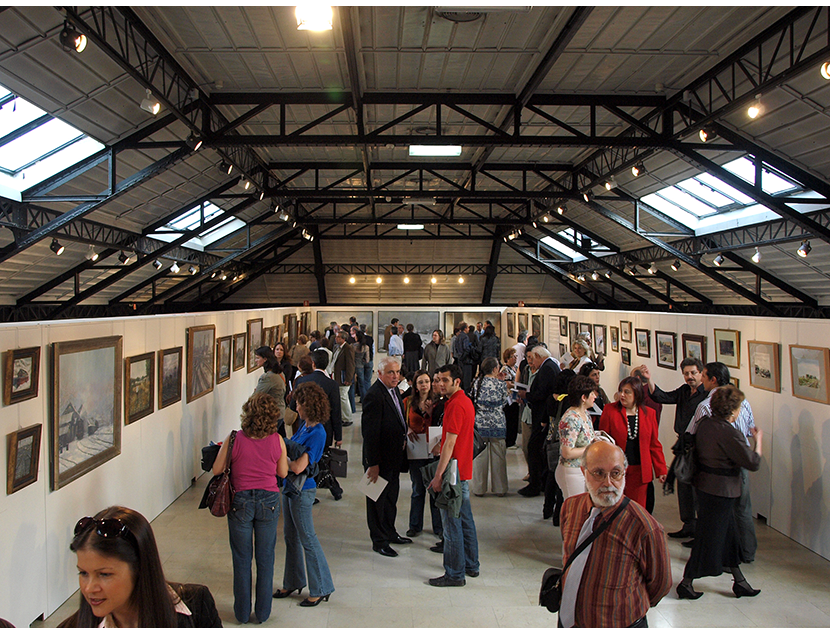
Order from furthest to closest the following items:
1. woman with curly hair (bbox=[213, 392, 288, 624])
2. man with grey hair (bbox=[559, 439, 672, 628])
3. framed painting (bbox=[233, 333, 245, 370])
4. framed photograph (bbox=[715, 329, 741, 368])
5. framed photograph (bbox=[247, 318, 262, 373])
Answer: framed photograph (bbox=[247, 318, 262, 373])
framed painting (bbox=[233, 333, 245, 370])
framed photograph (bbox=[715, 329, 741, 368])
woman with curly hair (bbox=[213, 392, 288, 624])
man with grey hair (bbox=[559, 439, 672, 628])

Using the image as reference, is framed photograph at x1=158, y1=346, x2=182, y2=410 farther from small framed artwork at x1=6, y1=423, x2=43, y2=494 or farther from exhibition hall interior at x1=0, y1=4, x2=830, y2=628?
small framed artwork at x1=6, y1=423, x2=43, y2=494

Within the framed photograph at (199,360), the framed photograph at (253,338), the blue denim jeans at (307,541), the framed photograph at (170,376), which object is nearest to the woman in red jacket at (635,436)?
the blue denim jeans at (307,541)

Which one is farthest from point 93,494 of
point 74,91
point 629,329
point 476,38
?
point 629,329

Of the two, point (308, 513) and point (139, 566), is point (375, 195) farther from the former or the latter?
point (139, 566)

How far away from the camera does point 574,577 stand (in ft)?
8.09

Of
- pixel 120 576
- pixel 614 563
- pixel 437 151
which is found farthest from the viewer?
pixel 437 151

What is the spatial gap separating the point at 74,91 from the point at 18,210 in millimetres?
3597

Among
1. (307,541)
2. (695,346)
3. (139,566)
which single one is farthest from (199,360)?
(695,346)

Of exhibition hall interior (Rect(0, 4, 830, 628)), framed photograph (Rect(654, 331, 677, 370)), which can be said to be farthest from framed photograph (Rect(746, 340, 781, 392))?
framed photograph (Rect(654, 331, 677, 370))

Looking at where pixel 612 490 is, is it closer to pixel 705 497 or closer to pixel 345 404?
pixel 705 497

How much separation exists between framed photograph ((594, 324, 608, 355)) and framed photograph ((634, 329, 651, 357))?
63.2 inches

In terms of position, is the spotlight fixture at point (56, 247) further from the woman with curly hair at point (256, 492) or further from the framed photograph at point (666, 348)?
the framed photograph at point (666, 348)

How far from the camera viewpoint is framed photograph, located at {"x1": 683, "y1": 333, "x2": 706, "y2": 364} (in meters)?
7.76

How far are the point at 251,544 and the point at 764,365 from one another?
5.66m
